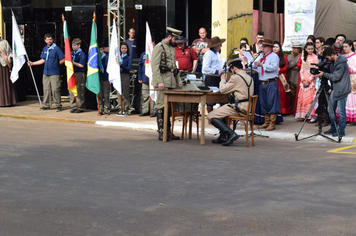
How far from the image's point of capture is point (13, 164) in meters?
8.54

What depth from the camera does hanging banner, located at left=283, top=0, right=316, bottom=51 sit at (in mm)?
15780

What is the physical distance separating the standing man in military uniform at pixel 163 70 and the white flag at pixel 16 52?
293 inches

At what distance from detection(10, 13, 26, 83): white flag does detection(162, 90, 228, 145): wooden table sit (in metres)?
7.93

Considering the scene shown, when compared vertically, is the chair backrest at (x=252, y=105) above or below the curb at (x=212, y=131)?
above

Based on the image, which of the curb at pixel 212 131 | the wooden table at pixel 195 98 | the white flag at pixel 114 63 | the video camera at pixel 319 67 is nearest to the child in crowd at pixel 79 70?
the white flag at pixel 114 63

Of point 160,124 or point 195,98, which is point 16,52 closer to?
point 160,124

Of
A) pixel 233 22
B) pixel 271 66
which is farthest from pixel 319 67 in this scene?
pixel 233 22

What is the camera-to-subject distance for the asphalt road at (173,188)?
559cm

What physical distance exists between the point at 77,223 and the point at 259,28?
1267cm

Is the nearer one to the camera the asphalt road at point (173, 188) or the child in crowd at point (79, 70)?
the asphalt road at point (173, 188)

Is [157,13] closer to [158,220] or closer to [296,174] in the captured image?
[296,174]

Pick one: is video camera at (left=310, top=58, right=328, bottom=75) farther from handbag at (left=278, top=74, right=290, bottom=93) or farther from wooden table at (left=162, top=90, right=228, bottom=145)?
handbag at (left=278, top=74, right=290, bottom=93)

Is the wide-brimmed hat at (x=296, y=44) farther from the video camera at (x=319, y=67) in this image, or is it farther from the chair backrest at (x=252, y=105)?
the chair backrest at (x=252, y=105)

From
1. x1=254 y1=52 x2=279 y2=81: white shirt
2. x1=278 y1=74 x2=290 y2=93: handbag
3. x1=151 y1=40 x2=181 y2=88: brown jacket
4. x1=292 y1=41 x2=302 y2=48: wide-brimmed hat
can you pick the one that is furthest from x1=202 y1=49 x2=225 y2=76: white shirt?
x1=292 y1=41 x2=302 y2=48: wide-brimmed hat
